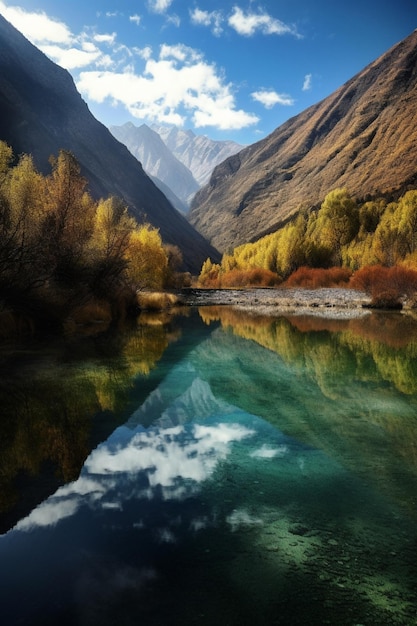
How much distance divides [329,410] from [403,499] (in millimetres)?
4468

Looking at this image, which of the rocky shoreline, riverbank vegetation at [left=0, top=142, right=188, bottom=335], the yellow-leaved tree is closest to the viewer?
riverbank vegetation at [left=0, top=142, right=188, bottom=335]

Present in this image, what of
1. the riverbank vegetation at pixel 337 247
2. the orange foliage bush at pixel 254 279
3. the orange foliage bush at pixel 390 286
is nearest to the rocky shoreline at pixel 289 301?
the orange foliage bush at pixel 390 286

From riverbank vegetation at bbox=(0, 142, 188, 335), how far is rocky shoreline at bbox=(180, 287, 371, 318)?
15490 millimetres

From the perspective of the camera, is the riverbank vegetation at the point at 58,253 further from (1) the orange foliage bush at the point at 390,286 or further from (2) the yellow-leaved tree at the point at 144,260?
(1) the orange foliage bush at the point at 390,286

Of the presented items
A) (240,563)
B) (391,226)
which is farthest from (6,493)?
(391,226)

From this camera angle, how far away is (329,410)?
1073 centimetres

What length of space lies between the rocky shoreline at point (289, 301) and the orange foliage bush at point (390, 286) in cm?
136

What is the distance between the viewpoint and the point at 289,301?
52.7 meters

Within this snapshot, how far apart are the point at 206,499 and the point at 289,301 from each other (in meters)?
47.5

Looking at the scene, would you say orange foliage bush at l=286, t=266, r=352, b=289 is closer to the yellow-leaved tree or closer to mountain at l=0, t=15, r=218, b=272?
the yellow-leaved tree

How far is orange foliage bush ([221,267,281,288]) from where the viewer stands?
89.6 meters

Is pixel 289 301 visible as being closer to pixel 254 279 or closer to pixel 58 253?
pixel 58 253

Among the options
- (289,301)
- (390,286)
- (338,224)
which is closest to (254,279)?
(338,224)

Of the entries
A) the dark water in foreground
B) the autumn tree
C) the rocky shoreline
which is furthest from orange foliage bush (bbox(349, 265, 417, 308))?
the autumn tree
